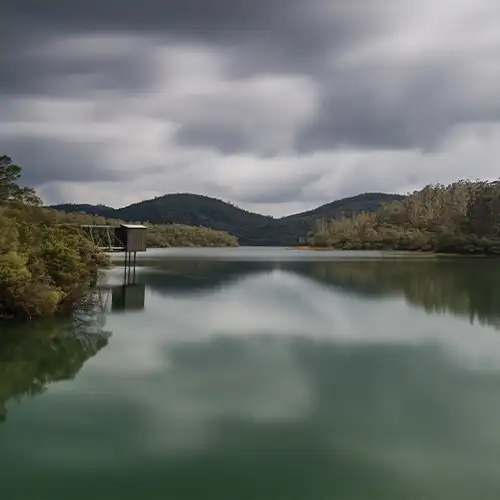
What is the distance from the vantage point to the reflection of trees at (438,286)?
2261 centimetres

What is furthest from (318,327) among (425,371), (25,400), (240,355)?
(25,400)

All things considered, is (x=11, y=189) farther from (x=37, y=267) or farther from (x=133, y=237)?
(x=37, y=267)

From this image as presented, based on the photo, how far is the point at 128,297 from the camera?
26.1 m

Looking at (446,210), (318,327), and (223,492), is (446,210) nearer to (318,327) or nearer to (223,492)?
(318,327)

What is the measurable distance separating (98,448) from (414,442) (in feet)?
13.7

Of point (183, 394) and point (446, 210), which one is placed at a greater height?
point (446, 210)

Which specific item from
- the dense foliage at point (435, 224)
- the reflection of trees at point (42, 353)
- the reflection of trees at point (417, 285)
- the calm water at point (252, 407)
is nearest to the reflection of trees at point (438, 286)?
the reflection of trees at point (417, 285)

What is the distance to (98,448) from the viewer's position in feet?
25.2

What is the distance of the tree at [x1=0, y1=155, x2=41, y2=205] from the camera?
3179 cm

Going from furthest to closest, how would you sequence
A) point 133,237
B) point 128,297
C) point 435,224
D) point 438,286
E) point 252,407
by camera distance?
1. point 435,224
2. point 133,237
3. point 438,286
4. point 128,297
5. point 252,407

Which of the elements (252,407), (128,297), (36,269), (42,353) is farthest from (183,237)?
(252,407)

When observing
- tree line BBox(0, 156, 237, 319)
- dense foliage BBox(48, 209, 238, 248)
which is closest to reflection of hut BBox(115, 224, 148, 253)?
tree line BBox(0, 156, 237, 319)

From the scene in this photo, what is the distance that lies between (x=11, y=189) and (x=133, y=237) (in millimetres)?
7624

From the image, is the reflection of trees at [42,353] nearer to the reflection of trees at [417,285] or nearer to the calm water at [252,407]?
the calm water at [252,407]
